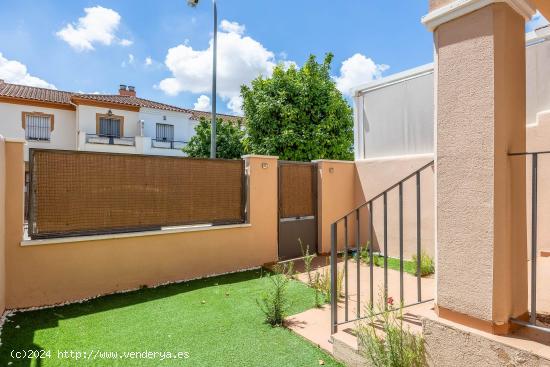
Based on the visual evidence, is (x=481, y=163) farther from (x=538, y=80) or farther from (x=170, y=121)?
(x=170, y=121)

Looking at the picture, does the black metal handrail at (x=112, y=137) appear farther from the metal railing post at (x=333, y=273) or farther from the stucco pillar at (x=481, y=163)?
the stucco pillar at (x=481, y=163)

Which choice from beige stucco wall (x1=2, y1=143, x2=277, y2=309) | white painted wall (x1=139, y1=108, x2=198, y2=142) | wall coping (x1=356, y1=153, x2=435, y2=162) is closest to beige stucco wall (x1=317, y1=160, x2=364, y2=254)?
wall coping (x1=356, y1=153, x2=435, y2=162)

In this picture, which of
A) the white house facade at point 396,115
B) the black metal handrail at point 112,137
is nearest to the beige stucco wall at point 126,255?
the white house facade at point 396,115

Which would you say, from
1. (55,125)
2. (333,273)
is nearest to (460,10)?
(333,273)

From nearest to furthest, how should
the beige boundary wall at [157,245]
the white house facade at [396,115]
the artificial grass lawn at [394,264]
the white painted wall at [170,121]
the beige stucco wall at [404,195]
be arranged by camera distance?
the beige boundary wall at [157,245] → the artificial grass lawn at [394,264] → the beige stucco wall at [404,195] → the white house facade at [396,115] → the white painted wall at [170,121]

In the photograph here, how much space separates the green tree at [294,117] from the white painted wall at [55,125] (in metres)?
12.7

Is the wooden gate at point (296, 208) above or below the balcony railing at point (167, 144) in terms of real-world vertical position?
below

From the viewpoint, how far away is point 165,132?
2264 cm

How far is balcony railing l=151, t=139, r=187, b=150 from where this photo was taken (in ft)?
71.4

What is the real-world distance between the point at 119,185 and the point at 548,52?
26.2 ft

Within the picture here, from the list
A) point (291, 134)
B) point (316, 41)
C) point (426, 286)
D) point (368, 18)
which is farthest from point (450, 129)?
point (316, 41)

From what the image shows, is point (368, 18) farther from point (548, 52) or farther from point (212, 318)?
point (212, 318)

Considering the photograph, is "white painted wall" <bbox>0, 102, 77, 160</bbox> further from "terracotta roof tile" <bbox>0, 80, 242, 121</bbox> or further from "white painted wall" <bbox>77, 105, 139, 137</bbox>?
"white painted wall" <bbox>77, 105, 139, 137</bbox>

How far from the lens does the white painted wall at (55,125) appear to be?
58.6ft
